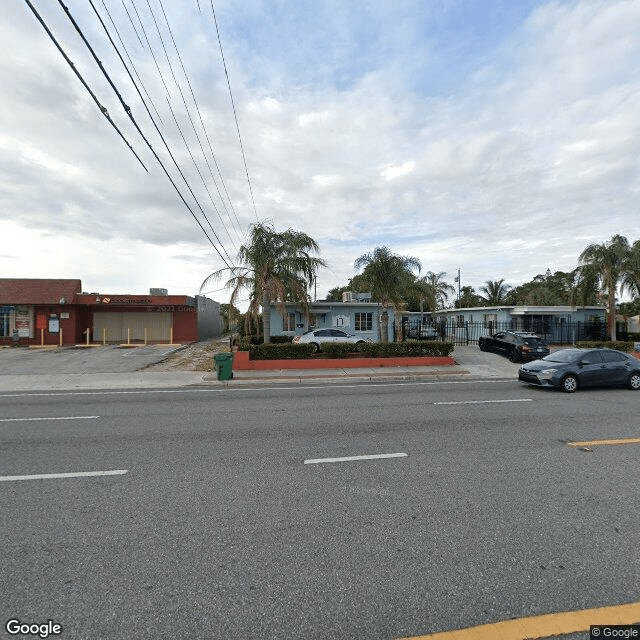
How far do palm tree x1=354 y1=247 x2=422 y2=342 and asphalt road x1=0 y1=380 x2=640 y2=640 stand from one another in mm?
13293

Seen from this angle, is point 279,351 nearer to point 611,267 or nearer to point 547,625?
point 547,625

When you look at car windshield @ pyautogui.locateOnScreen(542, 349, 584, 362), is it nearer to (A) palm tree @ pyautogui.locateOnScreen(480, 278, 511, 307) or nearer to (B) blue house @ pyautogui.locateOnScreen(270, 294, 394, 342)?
(B) blue house @ pyautogui.locateOnScreen(270, 294, 394, 342)

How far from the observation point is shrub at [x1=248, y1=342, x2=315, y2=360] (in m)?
17.1

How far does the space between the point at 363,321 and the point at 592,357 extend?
1672 centimetres

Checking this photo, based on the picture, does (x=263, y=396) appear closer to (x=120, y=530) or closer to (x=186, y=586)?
(x=120, y=530)

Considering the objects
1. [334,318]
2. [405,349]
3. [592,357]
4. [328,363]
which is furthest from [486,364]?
[334,318]

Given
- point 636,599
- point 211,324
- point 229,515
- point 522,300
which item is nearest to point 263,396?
point 229,515

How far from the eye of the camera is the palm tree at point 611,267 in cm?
2339

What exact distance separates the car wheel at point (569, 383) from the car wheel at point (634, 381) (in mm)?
2026

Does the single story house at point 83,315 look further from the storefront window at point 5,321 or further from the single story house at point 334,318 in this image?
the single story house at point 334,318

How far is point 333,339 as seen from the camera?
70.0 ft

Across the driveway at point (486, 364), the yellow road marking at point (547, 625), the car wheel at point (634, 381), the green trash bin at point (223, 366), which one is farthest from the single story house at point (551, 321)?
the yellow road marking at point (547, 625)

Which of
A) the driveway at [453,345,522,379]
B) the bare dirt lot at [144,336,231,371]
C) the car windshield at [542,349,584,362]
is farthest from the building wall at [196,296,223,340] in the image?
the car windshield at [542,349,584,362]

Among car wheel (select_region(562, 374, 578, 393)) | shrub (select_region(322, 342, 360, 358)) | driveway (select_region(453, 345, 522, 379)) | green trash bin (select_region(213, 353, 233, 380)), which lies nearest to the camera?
car wheel (select_region(562, 374, 578, 393))
